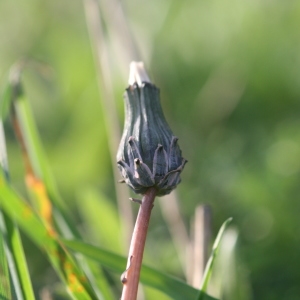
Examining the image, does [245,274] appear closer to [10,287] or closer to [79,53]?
[10,287]

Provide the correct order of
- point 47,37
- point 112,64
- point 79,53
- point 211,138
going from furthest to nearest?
1. point 47,37
2. point 79,53
3. point 112,64
4. point 211,138

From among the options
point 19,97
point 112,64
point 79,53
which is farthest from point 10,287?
point 79,53

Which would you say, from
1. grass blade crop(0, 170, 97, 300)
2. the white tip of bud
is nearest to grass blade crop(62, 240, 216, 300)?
grass blade crop(0, 170, 97, 300)

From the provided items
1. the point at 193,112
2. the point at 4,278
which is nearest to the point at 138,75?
the point at 4,278

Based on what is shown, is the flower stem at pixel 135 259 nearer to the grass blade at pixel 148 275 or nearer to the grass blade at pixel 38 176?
the grass blade at pixel 148 275

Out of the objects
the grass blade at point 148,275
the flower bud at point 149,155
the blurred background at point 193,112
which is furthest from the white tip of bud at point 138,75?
the blurred background at point 193,112
